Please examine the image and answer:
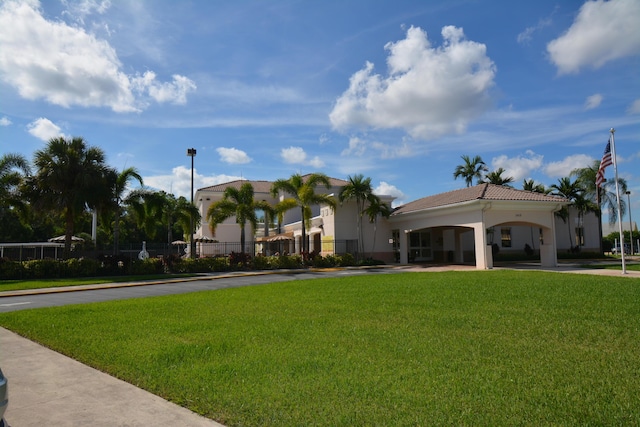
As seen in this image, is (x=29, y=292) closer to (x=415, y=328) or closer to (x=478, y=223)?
(x=415, y=328)

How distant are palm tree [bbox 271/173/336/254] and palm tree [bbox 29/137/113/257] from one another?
11.5m

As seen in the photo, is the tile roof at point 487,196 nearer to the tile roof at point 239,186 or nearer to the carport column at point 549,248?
the carport column at point 549,248

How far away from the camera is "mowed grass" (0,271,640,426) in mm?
4590

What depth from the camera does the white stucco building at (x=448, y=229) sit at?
26453mm

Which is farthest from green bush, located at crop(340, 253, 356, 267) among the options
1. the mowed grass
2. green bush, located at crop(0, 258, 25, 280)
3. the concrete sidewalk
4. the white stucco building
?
the concrete sidewalk

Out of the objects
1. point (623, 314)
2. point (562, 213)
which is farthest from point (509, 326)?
point (562, 213)

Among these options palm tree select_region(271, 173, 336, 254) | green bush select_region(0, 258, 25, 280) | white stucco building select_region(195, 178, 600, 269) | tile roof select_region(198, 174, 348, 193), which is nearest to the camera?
green bush select_region(0, 258, 25, 280)

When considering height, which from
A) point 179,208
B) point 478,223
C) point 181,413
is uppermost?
point 179,208

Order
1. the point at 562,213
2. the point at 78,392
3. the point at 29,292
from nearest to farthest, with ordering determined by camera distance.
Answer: the point at 78,392 < the point at 29,292 < the point at 562,213

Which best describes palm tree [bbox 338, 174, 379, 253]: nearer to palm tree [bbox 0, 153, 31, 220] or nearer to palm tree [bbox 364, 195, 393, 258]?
palm tree [bbox 364, 195, 393, 258]

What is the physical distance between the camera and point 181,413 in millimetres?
4754

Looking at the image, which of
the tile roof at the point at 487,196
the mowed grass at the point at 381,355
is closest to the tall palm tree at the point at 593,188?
the tile roof at the point at 487,196

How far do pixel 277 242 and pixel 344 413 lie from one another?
A: 4587 cm

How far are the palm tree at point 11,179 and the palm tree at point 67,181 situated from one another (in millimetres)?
765
